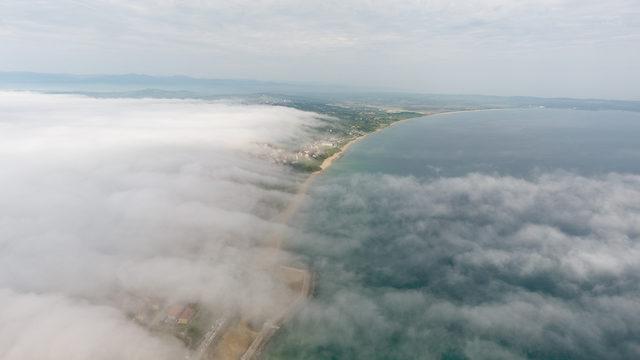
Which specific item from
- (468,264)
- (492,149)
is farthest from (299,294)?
(492,149)

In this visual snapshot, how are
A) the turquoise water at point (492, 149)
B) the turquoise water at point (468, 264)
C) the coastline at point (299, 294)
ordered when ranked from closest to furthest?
the coastline at point (299, 294), the turquoise water at point (468, 264), the turquoise water at point (492, 149)

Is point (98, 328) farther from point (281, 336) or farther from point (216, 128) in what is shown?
point (216, 128)

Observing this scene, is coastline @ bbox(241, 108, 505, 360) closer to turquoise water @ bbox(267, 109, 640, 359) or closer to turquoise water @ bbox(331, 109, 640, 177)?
turquoise water @ bbox(267, 109, 640, 359)

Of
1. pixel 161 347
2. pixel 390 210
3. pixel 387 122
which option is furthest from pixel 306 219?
pixel 387 122

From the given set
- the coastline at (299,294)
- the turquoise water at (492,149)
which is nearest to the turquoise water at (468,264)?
the coastline at (299,294)

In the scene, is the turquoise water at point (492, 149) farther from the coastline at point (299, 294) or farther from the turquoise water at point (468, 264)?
the coastline at point (299, 294)

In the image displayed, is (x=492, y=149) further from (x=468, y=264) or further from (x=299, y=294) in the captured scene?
(x=299, y=294)

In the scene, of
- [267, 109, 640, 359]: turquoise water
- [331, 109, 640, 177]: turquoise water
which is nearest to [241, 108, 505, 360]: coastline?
[267, 109, 640, 359]: turquoise water

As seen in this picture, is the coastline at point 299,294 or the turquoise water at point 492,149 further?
the turquoise water at point 492,149
